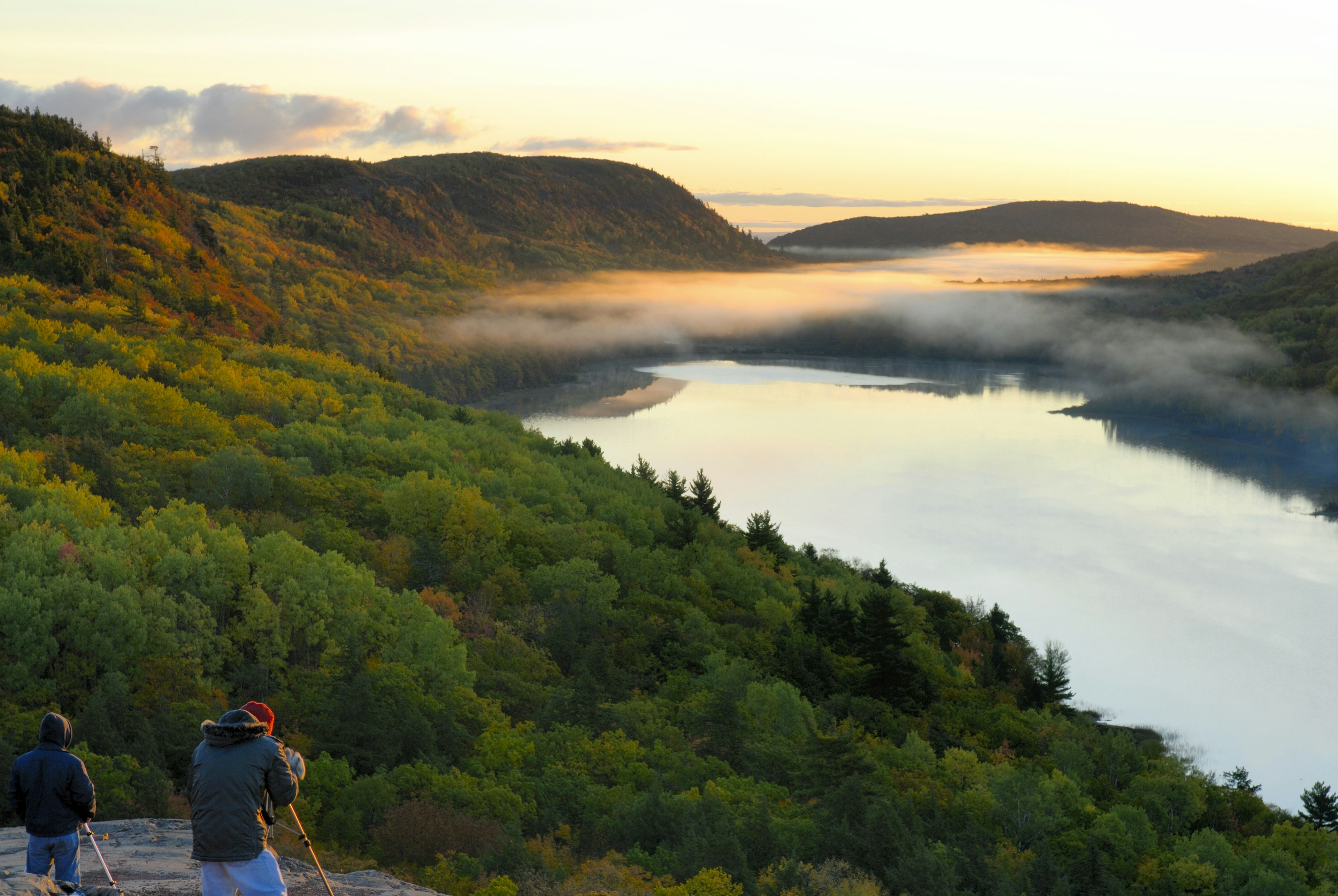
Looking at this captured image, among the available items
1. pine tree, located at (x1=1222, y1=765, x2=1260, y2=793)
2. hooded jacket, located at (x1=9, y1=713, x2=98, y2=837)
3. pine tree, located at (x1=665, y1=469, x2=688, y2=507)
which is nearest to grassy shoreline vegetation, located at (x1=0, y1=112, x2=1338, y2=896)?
pine tree, located at (x1=1222, y1=765, x2=1260, y2=793)

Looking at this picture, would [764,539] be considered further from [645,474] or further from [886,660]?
[886,660]

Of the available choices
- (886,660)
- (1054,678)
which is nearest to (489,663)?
(886,660)

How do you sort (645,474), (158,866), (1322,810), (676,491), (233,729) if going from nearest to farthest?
1. (233,729)
2. (158,866)
3. (1322,810)
4. (676,491)
5. (645,474)

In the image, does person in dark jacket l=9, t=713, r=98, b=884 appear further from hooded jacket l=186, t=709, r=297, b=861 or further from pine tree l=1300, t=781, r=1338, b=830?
pine tree l=1300, t=781, r=1338, b=830

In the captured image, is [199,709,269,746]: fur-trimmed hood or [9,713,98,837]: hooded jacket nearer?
[199,709,269,746]: fur-trimmed hood

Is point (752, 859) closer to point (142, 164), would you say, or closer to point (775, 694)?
point (775, 694)

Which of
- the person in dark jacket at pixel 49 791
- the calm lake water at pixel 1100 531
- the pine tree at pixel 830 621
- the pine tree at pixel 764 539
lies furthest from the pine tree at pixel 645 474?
the person in dark jacket at pixel 49 791

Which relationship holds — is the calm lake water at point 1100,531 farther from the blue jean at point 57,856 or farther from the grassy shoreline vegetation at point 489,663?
the blue jean at point 57,856

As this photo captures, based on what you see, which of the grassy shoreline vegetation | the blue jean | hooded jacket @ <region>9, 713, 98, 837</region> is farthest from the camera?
the grassy shoreline vegetation
